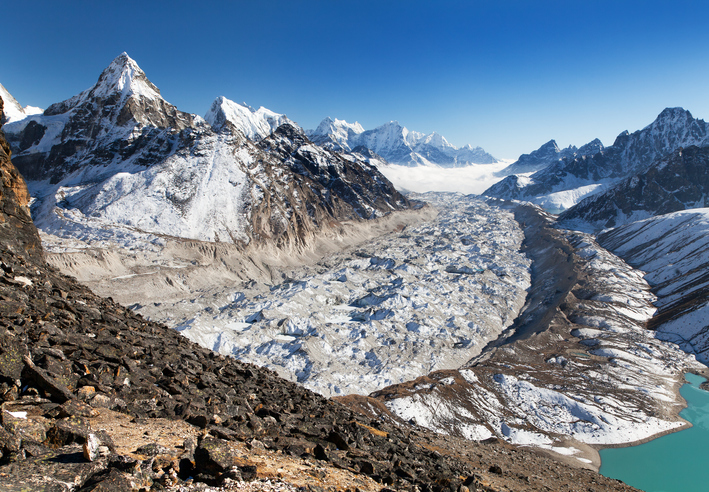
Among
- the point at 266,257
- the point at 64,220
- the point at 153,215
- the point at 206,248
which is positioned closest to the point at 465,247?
the point at 266,257

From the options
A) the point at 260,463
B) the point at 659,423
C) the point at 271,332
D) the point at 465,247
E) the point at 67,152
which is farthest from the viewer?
the point at 465,247

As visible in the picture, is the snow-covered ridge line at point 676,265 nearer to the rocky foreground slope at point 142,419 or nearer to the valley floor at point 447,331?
the valley floor at point 447,331

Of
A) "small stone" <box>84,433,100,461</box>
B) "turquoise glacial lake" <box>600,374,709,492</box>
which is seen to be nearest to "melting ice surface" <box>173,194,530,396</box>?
"turquoise glacial lake" <box>600,374,709,492</box>

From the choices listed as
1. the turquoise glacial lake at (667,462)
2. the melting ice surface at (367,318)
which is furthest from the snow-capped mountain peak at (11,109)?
the turquoise glacial lake at (667,462)

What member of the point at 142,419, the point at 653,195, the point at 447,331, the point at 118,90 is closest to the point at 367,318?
the point at 447,331

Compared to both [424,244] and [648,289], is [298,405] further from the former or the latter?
[424,244]

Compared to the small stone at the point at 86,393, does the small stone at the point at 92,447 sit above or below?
below

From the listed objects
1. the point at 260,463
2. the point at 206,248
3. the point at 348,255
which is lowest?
the point at 260,463
